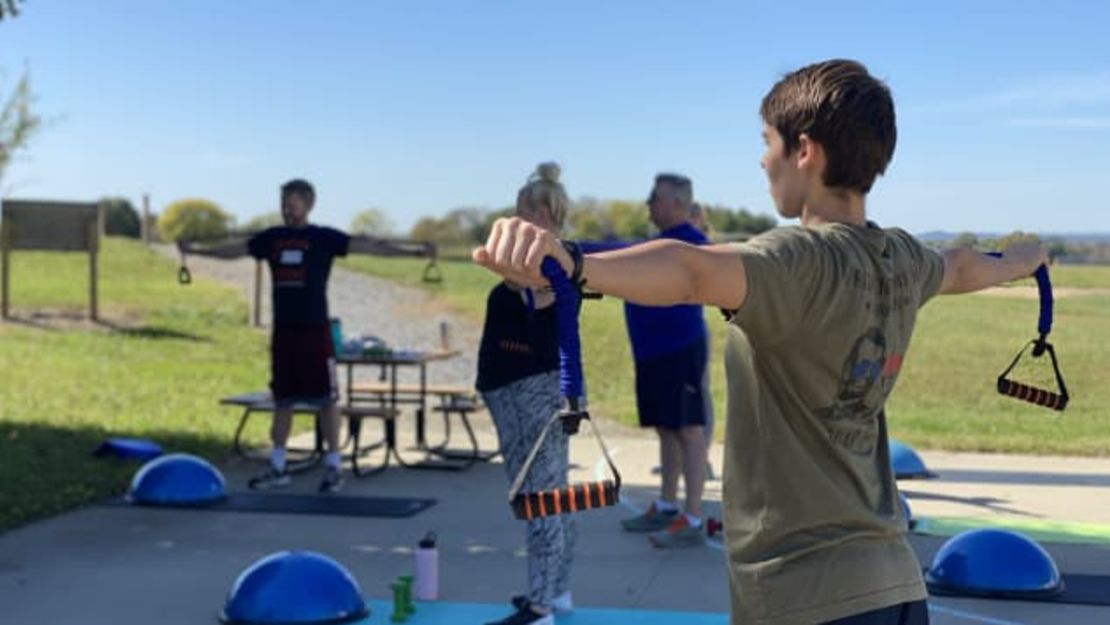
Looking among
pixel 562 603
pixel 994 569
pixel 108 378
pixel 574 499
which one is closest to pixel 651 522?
pixel 562 603

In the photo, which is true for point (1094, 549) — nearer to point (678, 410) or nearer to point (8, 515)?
point (678, 410)

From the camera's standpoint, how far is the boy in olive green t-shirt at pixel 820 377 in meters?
2.41

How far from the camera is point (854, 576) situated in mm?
2467

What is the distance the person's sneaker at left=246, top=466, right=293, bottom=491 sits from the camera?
9.38m

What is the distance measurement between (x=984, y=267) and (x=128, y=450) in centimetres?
838

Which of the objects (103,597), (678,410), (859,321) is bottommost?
(103,597)

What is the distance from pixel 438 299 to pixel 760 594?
2751 centimetres

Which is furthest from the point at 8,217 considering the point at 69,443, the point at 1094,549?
the point at 1094,549

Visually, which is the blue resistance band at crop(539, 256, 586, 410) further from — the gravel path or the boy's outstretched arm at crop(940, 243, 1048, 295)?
the gravel path

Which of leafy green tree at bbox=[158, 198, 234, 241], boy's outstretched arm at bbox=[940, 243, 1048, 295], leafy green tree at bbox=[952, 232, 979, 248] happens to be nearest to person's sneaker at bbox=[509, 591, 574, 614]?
leafy green tree at bbox=[952, 232, 979, 248]

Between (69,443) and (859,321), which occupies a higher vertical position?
(859,321)

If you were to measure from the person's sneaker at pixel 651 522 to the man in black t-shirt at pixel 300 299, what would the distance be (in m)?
2.37

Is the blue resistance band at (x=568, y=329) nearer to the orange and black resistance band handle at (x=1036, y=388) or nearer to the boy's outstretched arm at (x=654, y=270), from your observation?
the boy's outstretched arm at (x=654, y=270)

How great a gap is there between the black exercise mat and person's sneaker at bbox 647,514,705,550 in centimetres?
195
